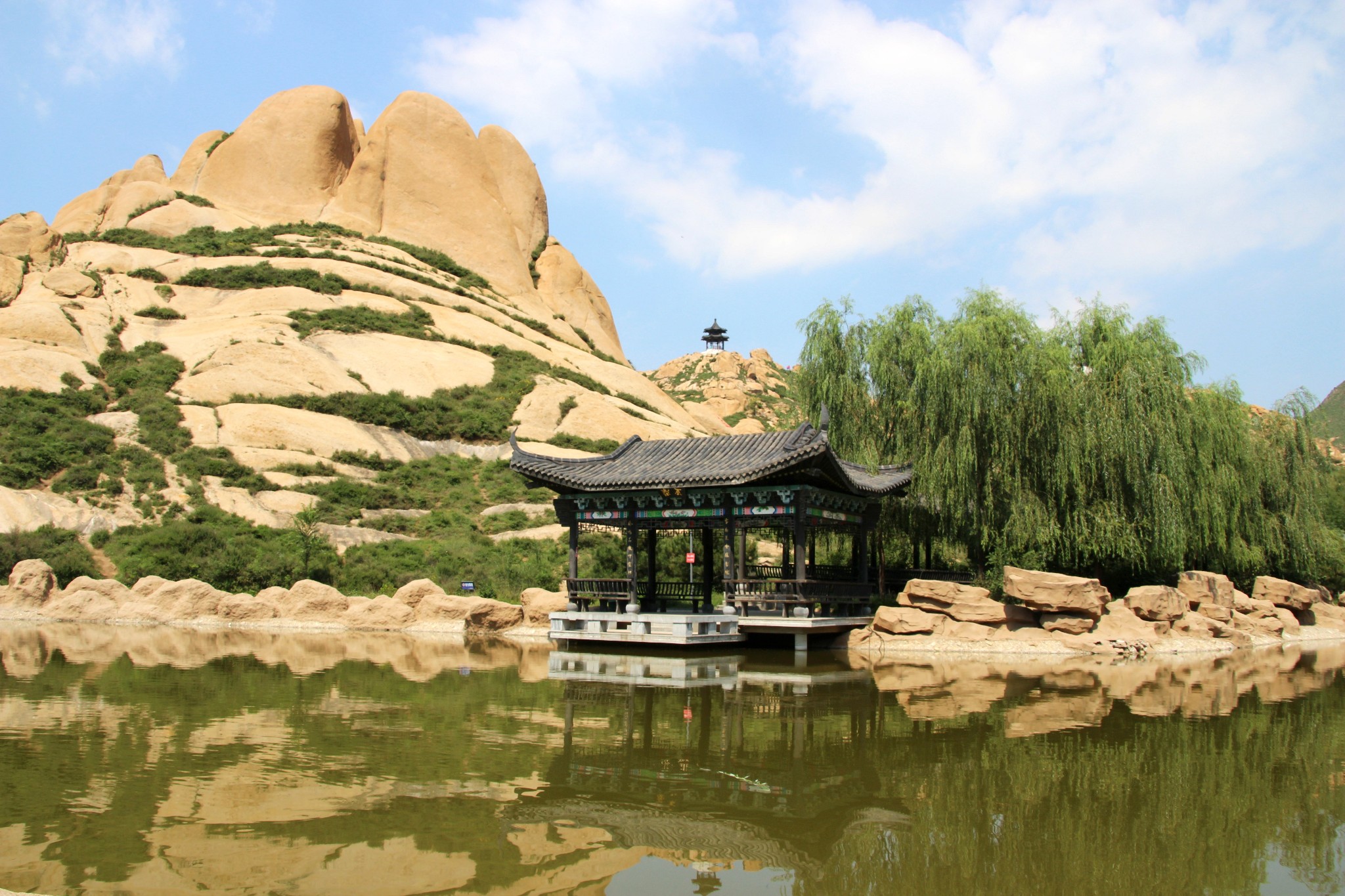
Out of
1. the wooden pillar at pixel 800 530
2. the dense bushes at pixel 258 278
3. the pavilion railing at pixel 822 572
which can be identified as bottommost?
the pavilion railing at pixel 822 572

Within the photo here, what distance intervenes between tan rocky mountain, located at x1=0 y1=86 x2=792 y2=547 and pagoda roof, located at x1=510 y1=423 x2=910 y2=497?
5.73 metres

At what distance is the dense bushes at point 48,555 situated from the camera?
23.2 metres

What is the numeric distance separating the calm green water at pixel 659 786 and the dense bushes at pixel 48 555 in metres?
12.1

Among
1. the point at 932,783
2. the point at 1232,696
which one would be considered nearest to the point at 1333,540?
the point at 1232,696

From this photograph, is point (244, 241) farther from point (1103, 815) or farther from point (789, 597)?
point (1103, 815)

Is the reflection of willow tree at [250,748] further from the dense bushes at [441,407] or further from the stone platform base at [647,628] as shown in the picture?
the dense bushes at [441,407]

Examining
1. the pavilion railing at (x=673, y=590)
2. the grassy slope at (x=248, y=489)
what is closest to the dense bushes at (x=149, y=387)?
the grassy slope at (x=248, y=489)

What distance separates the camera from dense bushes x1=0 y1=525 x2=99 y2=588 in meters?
23.2

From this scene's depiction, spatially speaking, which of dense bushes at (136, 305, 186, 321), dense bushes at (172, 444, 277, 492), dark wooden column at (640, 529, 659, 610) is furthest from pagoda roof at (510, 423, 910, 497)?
dense bushes at (136, 305, 186, 321)

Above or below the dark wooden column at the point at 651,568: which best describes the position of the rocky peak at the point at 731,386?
above

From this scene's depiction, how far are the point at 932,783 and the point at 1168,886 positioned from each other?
219 centimetres

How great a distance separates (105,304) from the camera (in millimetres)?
41625

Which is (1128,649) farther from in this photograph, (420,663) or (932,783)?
(420,663)

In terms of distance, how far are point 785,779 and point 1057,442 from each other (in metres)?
13.2
